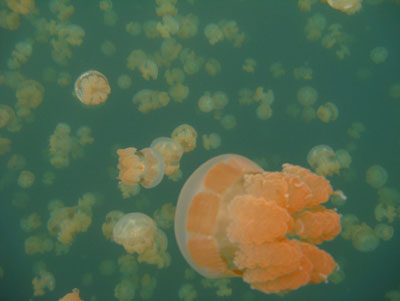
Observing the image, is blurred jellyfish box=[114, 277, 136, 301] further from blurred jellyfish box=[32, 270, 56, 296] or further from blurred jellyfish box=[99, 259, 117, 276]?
blurred jellyfish box=[32, 270, 56, 296]

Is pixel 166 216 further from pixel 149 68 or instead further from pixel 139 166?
pixel 149 68

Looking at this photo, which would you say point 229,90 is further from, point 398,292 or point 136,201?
point 398,292

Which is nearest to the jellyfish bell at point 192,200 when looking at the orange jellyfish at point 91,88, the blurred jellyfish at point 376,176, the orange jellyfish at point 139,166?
the orange jellyfish at point 139,166

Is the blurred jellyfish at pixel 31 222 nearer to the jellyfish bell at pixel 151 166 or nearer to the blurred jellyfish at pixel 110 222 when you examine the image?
the blurred jellyfish at pixel 110 222

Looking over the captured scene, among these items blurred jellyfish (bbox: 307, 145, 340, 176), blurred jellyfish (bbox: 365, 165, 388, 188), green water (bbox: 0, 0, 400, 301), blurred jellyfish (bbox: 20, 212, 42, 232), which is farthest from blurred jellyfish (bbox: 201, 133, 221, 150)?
blurred jellyfish (bbox: 20, 212, 42, 232)

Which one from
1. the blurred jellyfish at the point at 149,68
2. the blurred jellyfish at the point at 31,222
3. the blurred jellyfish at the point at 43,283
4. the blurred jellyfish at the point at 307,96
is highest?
the blurred jellyfish at the point at 307,96

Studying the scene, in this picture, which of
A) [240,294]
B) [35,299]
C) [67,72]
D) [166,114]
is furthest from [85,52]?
[240,294]

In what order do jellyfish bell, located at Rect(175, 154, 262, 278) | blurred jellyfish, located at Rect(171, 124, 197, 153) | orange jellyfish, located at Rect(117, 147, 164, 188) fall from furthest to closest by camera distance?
blurred jellyfish, located at Rect(171, 124, 197, 153), orange jellyfish, located at Rect(117, 147, 164, 188), jellyfish bell, located at Rect(175, 154, 262, 278)
